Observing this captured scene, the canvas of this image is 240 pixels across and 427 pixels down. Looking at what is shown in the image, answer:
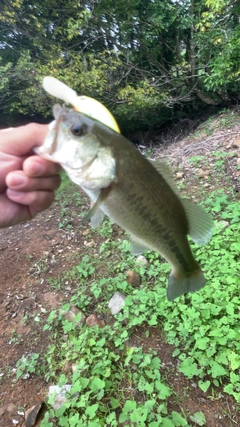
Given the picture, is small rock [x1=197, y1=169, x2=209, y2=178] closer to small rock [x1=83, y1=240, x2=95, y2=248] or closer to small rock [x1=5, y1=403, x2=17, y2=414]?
small rock [x1=83, y1=240, x2=95, y2=248]

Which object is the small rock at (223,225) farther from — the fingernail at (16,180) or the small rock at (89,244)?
the fingernail at (16,180)

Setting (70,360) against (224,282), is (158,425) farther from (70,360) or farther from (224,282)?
(224,282)

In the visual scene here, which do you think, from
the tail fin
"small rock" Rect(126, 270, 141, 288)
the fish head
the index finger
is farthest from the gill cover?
"small rock" Rect(126, 270, 141, 288)

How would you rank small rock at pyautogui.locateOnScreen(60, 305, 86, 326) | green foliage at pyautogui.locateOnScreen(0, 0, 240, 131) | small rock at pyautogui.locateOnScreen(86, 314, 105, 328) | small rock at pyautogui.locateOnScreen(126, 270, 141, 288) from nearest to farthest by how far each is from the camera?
small rock at pyautogui.locateOnScreen(86, 314, 105, 328) → small rock at pyautogui.locateOnScreen(60, 305, 86, 326) → small rock at pyautogui.locateOnScreen(126, 270, 141, 288) → green foliage at pyautogui.locateOnScreen(0, 0, 240, 131)

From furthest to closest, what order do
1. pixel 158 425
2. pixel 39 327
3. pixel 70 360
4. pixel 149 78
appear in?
pixel 149 78 < pixel 39 327 < pixel 70 360 < pixel 158 425

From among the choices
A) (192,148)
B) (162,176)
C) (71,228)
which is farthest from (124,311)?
(192,148)

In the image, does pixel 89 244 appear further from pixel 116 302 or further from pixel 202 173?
pixel 202 173
